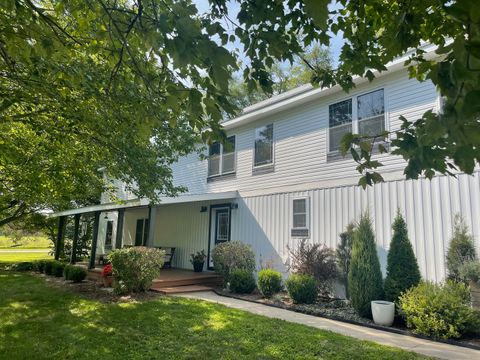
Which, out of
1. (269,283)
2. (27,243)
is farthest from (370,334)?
(27,243)

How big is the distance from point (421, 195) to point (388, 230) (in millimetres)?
1146

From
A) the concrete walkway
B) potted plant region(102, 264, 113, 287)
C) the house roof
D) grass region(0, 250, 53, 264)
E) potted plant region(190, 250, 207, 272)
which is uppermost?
the house roof

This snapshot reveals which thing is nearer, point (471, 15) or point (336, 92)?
point (471, 15)

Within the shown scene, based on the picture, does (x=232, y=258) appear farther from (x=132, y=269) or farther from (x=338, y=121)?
(x=338, y=121)

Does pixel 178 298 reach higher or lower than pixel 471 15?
lower

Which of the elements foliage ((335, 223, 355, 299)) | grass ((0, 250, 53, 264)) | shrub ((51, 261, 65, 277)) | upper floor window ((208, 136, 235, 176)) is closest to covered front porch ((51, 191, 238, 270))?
shrub ((51, 261, 65, 277))

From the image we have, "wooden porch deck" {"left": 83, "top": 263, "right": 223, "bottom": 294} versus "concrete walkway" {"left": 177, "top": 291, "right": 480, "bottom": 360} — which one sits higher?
"wooden porch deck" {"left": 83, "top": 263, "right": 223, "bottom": 294}

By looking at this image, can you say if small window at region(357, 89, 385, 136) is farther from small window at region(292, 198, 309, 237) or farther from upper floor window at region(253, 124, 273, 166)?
upper floor window at region(253, 124, 273, 166)

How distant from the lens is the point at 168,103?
8.56 feet

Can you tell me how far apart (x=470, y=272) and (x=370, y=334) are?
2.14 meters

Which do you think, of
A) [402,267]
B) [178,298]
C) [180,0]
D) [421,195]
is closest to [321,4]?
[180,0]

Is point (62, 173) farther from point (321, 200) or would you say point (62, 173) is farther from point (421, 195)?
point (421, 195)

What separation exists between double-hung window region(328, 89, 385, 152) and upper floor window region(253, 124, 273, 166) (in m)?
2.54

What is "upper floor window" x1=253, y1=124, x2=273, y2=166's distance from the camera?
1277cm
